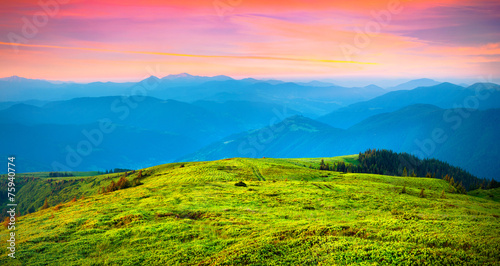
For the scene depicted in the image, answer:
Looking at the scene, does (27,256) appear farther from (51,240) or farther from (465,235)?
(465,235)

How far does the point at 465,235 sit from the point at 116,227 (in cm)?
3822

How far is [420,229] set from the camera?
24125 mm

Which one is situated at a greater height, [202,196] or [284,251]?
[202,196]

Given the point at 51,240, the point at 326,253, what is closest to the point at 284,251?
the point at 326,253

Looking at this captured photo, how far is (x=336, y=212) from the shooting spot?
38156 millimetres

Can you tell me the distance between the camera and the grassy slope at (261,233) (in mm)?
19703

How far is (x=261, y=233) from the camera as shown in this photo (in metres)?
26.9

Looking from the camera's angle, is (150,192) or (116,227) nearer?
(116,227)

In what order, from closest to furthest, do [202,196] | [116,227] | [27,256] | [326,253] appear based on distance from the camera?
[326,253], [27,256], [116,227], [202,196]

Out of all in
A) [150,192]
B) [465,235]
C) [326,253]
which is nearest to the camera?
[326,253]

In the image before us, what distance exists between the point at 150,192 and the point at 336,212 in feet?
134

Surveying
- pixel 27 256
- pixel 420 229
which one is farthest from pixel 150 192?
pixel 420 229

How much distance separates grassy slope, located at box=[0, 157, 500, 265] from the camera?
19.7 m

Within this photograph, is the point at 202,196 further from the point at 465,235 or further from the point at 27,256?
the point at 465,235
